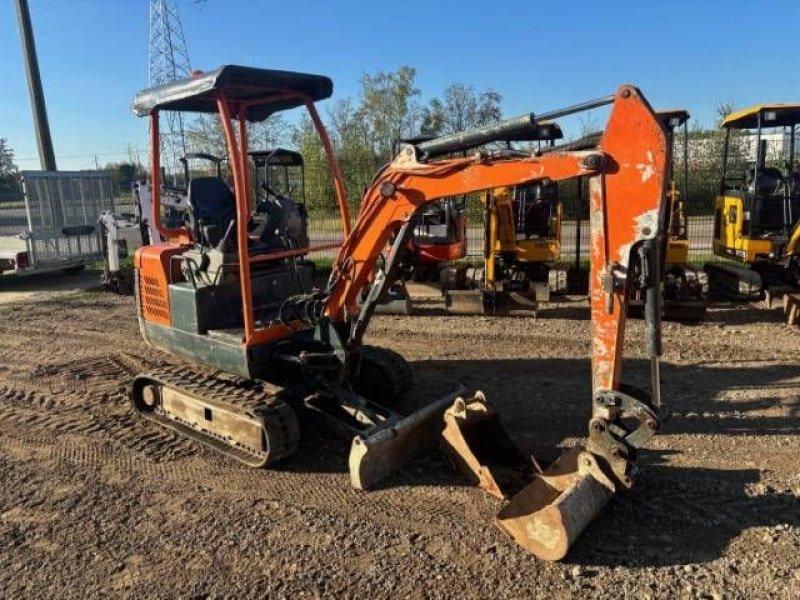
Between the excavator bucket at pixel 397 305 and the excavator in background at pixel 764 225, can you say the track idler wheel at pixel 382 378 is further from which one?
the excavator in background at pixel 764 225

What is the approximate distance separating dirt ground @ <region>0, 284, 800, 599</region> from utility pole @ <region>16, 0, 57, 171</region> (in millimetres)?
13094

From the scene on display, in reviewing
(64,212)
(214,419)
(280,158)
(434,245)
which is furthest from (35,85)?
(214,419)

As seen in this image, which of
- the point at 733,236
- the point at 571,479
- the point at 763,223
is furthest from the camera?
the point at 733,236

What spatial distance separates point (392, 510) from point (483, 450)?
921 mm

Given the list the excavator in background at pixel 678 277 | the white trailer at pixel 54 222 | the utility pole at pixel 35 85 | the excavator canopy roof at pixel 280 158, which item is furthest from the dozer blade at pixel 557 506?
the utility pole at pixel 35 85

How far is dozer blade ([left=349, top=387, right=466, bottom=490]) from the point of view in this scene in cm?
443

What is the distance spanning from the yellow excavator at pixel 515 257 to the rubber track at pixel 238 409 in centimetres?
487

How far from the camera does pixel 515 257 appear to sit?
1075cm

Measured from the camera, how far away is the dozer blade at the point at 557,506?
3.58 m

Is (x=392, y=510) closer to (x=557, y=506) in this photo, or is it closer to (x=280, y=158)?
(x=557, y=506)

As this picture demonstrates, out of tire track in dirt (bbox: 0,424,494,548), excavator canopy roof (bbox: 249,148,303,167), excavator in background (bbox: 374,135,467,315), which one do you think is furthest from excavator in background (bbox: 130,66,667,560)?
excavator in background (bbox: 374,135,467,315)

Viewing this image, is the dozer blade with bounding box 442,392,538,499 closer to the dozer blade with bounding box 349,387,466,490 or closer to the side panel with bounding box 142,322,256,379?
the dozer blade with bounding box 349,387,466,490

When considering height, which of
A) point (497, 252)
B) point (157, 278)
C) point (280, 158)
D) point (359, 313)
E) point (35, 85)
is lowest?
point (497, 252)

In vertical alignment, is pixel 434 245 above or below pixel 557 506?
above
